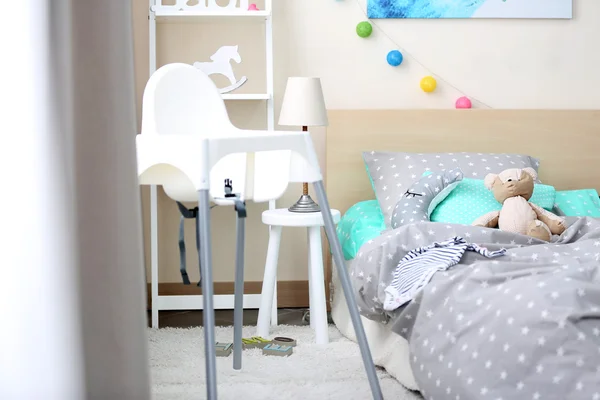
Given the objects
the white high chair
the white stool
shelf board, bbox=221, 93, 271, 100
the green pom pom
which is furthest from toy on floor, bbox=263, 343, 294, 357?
the green pom pom

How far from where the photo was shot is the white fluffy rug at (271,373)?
2.06 meters

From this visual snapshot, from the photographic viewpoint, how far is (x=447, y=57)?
10.6 feet

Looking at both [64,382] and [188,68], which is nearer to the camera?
[64,382]

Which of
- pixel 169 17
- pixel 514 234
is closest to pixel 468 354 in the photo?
pixel 514 234

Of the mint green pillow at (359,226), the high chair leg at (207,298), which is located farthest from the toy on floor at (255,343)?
the high chair leg at (207,298)

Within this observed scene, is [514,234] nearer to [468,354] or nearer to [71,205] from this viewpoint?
[468,354]

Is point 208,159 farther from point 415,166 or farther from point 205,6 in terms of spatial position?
point 205,6

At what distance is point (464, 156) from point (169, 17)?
1300 millimetres

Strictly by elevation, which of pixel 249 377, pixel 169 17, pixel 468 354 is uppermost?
pixel 169 17

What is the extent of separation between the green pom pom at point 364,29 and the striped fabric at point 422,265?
136cm

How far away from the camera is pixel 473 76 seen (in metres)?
3.24

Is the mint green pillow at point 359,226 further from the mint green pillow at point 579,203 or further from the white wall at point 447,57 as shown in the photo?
the mint green pillow at point 579,203

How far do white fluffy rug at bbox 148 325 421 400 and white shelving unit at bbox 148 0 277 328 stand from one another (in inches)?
12.7

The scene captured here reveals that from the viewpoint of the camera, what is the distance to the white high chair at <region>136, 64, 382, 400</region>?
1.47 meters
